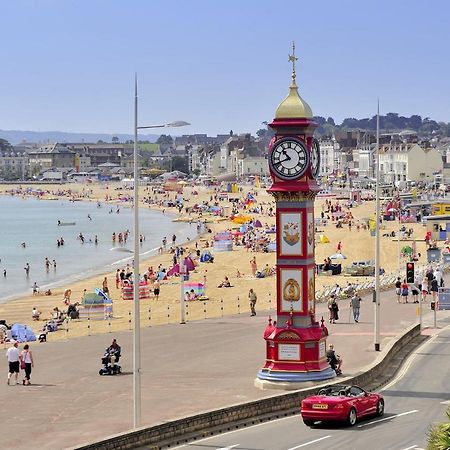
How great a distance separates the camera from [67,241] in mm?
107062

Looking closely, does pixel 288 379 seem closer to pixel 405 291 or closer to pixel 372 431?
pixel 372 431

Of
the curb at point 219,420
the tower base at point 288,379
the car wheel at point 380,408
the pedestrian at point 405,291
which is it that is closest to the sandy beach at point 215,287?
the pedestrian at point 405,291

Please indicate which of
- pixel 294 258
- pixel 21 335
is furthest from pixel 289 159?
pixel 21 335

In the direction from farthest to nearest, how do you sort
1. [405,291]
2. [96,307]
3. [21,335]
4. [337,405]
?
[96,307] → [405,291] → [21,335] → [337,405]

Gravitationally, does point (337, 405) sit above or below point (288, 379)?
above

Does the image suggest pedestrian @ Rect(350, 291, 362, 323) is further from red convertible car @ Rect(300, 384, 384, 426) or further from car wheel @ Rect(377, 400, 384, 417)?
red convertible car @ Rect(300, 384, 384, 426)

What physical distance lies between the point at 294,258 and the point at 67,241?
8372 centimetres

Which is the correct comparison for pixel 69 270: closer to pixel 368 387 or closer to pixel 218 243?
pixel 218 243

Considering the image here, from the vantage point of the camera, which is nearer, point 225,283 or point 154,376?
point 154,376

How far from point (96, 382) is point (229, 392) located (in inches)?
149

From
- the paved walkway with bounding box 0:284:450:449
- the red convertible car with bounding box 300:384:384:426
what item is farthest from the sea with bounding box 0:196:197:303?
the red convertible car with bounding box 300:384:384:426

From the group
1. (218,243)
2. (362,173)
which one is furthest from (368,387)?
(362,173)

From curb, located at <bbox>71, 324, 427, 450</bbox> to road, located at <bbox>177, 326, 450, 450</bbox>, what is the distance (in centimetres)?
21

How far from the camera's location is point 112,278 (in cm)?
6719
